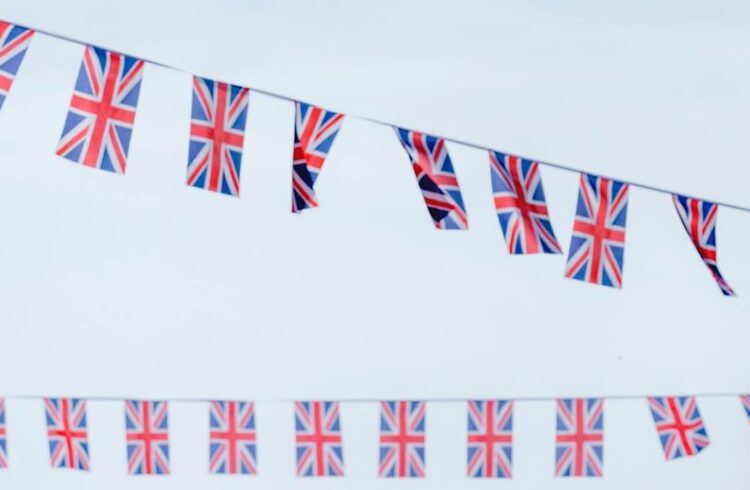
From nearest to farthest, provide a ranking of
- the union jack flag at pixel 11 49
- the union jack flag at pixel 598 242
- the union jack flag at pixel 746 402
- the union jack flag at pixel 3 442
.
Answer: the union jack flag at pixel 11 49, the union jack flag at pixel 598 242, the union jack flag at pixel 746 402, the union jack flag at pixel 3 442

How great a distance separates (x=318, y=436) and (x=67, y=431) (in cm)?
289

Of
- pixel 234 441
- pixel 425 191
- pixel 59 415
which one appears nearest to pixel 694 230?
pixel 425 191

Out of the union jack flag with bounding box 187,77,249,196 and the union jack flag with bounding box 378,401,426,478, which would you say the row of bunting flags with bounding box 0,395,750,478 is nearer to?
the union jack flag with bounding box 378,401,426,478

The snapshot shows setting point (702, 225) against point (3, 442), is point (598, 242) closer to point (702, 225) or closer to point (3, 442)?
point (702, 225)

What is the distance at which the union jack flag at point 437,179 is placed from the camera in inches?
487

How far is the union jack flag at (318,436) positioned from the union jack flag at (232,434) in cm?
54

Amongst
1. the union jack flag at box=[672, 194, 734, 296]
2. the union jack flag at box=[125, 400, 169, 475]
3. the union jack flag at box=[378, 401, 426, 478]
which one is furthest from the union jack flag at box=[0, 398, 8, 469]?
the union jack flag at box=[672, 194, 734, 296]

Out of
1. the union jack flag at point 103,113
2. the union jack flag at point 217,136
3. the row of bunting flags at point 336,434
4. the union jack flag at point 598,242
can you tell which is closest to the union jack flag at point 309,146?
the union jack flag at point 217,136

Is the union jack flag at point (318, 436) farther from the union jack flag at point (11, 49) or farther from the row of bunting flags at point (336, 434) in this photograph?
the union jack flag at point (11, 49)

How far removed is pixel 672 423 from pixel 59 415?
7.03 metres

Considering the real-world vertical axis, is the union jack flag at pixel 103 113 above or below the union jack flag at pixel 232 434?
above

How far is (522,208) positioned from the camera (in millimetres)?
12891

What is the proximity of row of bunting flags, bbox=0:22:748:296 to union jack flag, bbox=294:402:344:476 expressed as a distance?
13.8 ft

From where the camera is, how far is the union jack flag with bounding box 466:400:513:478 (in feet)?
54.7
